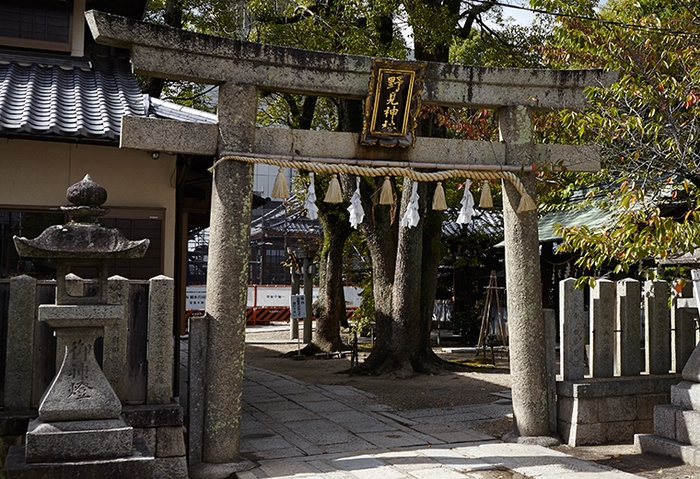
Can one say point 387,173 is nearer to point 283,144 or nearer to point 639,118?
point 283,144

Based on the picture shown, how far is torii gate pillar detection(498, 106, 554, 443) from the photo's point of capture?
826cm

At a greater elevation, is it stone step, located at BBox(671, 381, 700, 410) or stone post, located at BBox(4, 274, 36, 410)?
stone post, located at BBox(4, 274, 36, 410)

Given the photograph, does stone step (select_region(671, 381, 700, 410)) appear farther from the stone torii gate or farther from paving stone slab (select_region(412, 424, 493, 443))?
paving stone slab (select_region(412, 424, 493, 443))

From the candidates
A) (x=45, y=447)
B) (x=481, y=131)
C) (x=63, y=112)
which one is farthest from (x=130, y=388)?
(x=481, y=131)

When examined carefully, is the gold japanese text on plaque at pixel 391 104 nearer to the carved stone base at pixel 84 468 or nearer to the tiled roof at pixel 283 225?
the carved stone base at pixel 84 468

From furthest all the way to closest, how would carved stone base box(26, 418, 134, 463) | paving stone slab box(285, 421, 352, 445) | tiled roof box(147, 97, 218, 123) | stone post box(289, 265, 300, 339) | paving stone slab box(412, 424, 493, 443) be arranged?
stone post box(289, 265, 300, 339) < tiled roof box(147, 97, 218, 123) < paving stone slab box(412, 424, 493, 443) < paving stone slab box(285, 421, 352, 445) < carved stone base box(26, 418, 134, 463)

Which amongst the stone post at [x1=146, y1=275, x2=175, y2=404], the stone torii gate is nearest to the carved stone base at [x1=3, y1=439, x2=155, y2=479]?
the stone post at [x1=146, y1=275, x2=175, y2=404]

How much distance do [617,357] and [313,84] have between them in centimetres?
536

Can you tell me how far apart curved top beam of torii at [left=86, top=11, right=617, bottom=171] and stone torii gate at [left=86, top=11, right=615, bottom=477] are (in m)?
0.01

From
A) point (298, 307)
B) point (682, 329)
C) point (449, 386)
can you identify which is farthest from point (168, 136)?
point (298, 307)

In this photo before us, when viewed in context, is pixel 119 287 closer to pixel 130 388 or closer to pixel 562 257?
pixel 130 388

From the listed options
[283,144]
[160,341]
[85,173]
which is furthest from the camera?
[85,173]

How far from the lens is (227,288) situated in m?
7.34

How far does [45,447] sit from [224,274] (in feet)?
8.47
